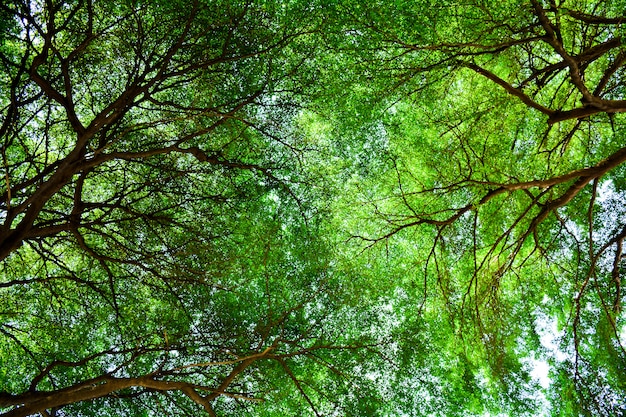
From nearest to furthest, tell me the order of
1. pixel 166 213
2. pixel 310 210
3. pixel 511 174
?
1. pixel 511 174
2. pixel 166 213
3. pixel 310 210

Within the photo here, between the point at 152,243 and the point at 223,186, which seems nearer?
the point at 152,243

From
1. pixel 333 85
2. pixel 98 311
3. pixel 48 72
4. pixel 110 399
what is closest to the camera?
pixel 48 72

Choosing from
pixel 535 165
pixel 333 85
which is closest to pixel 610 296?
pixel 535 165

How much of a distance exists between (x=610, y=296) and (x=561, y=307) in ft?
2.60

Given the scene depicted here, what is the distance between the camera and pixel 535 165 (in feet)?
20.9

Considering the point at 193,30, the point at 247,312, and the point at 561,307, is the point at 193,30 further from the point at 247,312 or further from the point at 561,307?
the point at 561,307

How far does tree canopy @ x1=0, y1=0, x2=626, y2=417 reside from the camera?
504 cm

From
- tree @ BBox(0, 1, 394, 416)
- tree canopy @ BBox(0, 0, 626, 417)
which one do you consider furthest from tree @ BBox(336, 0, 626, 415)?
tree @ BBox(0, 1, 394, 416)

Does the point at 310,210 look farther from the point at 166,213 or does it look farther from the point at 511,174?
the point at 511,174

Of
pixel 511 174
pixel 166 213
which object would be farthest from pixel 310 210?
pixel 511 174

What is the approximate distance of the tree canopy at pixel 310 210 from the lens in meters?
5.04

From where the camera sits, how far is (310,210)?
26.1 feet

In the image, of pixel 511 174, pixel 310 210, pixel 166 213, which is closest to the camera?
pixel 511 174

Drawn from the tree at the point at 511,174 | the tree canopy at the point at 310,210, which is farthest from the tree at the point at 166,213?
the tree at the point at 511,174
